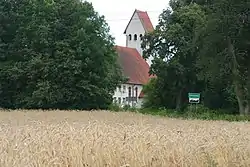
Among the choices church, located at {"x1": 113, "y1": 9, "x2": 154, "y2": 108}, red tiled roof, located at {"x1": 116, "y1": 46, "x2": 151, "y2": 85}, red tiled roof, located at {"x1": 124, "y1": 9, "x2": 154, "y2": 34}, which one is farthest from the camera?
red tiled roof, located at {"x1": 124, "y1": 9, "x2": 154, "y2": 34}

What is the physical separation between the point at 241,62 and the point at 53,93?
60.2 ft

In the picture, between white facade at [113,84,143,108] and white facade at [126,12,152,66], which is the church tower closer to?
white facade at [126,12,152,66]

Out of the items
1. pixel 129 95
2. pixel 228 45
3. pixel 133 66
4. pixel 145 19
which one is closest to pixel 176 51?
pixel 228 45

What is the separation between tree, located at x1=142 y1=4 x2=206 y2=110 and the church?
24.4 m

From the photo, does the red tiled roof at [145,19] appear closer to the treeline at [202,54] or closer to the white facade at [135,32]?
the white facade at [135,32]

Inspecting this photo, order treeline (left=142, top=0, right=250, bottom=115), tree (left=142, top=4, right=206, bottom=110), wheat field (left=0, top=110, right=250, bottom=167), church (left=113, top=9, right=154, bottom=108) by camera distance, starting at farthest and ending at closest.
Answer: church (left=113, top=9, right=154, bottom=108), tree (left=142, top=4, right=206, bottom=110), treeline (left=142, top=0, right=250, bottom=115), wheat field (left=0, top=110, right=250, bottom=167)

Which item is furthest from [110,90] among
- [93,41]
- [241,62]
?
[241,62]

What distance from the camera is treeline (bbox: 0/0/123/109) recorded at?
52.8 m

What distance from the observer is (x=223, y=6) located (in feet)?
143

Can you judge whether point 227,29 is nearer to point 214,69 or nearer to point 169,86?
point 214,69

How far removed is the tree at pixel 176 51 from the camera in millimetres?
58875

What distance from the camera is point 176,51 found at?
200 ft

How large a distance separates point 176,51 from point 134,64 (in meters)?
38.2

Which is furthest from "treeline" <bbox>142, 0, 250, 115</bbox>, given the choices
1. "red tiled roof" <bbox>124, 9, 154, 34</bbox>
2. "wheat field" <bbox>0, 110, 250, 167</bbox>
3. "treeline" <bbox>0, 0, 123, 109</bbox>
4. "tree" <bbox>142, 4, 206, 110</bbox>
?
"red tiled roof" <bbox>124, 9, 154, 34</bbox>
